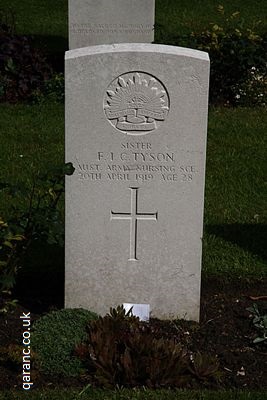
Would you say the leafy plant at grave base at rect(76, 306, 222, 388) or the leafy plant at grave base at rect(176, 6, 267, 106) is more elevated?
the leafy plant at grave base at rect(176, 6, 267, 106)

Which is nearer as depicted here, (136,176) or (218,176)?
(136,176)

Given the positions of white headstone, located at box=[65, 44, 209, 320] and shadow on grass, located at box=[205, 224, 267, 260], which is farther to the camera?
shadow on grass, located at box=[205, 224, 267, 260]

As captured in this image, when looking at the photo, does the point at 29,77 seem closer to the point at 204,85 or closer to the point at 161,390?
the point at 204,85

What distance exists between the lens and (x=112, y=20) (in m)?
11.0

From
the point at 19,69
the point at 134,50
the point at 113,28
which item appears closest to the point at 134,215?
the point at 134,50

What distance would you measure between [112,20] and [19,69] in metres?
1.27

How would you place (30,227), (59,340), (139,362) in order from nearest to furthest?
(139,362), (59,340), (30,227)

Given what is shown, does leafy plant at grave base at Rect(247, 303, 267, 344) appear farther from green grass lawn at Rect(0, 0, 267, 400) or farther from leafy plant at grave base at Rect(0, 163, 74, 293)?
leafy plant at grave base at Rect(0, 163, 74, 293)

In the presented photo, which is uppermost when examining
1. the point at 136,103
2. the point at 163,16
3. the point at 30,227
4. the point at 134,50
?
the point at 163,16

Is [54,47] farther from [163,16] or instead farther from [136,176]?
[136,176]

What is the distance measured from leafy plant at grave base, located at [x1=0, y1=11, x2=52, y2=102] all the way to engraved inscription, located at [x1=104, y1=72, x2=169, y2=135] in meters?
5.30

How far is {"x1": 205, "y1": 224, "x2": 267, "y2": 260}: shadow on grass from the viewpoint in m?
6.67

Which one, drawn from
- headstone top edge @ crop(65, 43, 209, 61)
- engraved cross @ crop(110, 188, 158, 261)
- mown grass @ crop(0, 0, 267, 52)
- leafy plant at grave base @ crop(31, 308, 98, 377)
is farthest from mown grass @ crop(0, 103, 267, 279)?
mown grass @ crop(0, 0, 267, 52)

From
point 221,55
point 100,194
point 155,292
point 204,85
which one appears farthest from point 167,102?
point 221,55
